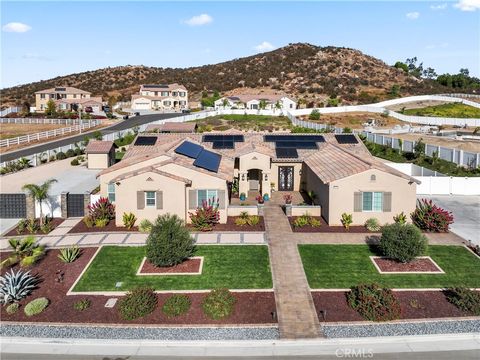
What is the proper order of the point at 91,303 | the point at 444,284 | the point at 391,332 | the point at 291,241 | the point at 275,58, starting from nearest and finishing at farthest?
the point at 391,332 < the point at 91,303 < the point at 444,284 < the point at 291,241 < the point at 275,58

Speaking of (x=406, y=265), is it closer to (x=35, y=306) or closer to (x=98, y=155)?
(x=35, y=306)

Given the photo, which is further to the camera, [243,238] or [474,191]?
[474,191]

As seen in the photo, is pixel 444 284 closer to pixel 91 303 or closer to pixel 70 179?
pixel 91 303

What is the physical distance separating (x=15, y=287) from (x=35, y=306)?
1407mm

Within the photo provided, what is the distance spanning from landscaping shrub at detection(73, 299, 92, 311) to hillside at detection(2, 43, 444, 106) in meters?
93.1

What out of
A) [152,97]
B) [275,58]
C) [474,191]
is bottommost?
[474,191]

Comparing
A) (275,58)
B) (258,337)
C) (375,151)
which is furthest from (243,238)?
(275,58)

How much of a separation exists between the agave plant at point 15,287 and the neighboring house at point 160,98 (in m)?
83.5

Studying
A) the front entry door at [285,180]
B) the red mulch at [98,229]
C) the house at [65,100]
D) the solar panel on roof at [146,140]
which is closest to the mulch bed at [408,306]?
the red mulch at [98,229]

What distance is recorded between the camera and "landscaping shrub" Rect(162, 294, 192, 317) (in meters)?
17.7

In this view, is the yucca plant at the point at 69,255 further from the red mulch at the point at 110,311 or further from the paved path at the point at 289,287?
the paved path at the point at 289,287

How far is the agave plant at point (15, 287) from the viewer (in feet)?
61.1

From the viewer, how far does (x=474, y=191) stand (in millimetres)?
35469

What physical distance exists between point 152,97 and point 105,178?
248 ft
